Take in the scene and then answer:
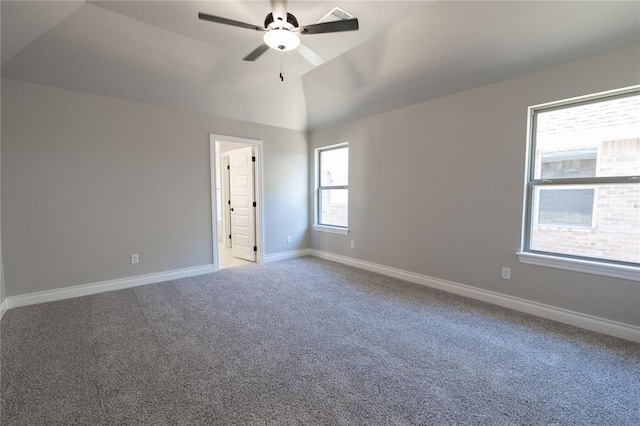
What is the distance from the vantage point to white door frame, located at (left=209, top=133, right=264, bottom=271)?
4.16 m

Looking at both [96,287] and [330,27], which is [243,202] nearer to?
[96,287]

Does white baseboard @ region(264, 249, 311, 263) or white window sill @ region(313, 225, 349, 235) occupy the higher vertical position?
white window sill @ region(313, 225, 349, 235)

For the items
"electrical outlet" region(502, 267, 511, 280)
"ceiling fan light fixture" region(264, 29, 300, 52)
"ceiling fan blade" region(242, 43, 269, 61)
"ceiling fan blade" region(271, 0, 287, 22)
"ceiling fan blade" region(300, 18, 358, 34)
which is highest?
"ceiling fan blade" region(271, 0, 287, 22)

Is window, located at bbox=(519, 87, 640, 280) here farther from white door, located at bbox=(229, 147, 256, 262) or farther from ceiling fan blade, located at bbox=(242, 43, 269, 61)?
white door, located at bbox=(229, 147, 256, 262)

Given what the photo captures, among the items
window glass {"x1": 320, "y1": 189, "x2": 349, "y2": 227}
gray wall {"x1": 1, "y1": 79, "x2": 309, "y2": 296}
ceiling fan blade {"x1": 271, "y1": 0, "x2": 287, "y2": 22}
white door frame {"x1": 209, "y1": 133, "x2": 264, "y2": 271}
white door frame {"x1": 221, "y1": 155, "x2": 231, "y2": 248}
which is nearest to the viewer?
ceiling fan blade {"x1": 271, "y1": 0, "x2": 287, "y2": 22}

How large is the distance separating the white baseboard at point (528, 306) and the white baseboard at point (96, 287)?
117 inches

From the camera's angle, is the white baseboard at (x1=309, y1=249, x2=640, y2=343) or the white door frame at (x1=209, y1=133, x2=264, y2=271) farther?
the white door frame at (x1=209, y1=133, x2=264, y2=271)

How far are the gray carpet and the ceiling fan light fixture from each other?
8.16ft

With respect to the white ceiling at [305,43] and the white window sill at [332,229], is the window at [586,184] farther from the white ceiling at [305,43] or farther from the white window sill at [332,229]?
the white window sill at [332,229]

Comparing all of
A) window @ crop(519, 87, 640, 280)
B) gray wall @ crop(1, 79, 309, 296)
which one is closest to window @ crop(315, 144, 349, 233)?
gray wall @ crop(1, 79, 309, 296)

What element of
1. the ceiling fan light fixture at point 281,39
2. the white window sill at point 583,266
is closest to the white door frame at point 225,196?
the ceiling fan light fixture at point 281,39

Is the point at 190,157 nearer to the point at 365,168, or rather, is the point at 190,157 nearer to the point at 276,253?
the point at 276,253

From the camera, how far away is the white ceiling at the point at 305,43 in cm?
226

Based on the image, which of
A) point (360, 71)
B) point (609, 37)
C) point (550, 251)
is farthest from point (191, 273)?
point (609, 37)
